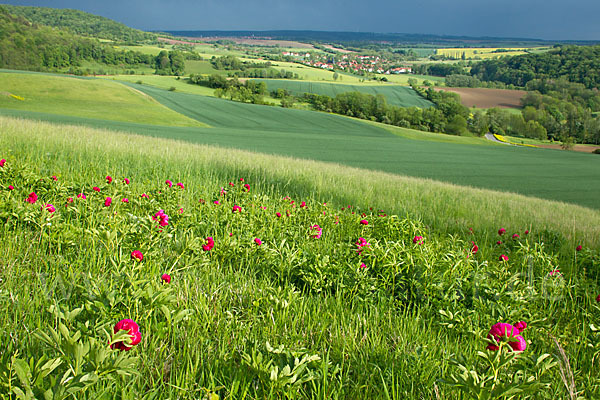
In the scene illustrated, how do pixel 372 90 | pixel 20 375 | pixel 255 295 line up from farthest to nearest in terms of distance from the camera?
pixel 372 90
pixel 255 295
pixel 20 375

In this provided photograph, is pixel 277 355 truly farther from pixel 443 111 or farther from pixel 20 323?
pixel 443 111

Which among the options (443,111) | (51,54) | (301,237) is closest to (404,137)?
(443,111)

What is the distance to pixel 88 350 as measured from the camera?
1.37 m

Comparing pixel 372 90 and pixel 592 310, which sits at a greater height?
pixel 372 90

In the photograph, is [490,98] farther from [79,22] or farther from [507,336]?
[79,22]

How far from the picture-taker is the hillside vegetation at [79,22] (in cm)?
14977

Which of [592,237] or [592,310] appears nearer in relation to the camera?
[592,310]

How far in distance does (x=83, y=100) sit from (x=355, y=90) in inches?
2106

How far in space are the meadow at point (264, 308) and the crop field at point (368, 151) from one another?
19943mm

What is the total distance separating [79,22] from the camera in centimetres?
16675

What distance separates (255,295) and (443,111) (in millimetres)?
74953

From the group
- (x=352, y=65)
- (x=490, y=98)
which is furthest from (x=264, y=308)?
(x=352, y=65)

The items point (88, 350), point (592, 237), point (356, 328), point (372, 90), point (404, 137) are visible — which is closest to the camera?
point (88, 350)

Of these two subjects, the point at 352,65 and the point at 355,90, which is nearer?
the point at 355,90
